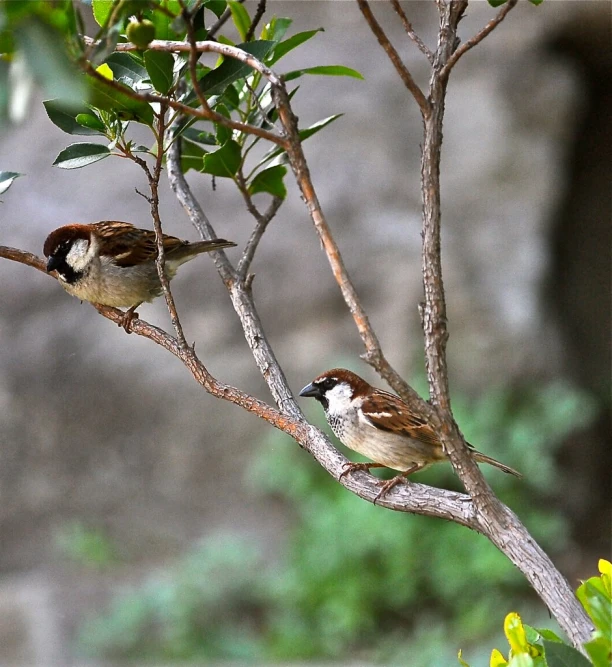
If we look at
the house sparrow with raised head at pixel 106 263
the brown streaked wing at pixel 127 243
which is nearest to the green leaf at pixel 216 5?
the house sparrow with raised head at pixel 106 263

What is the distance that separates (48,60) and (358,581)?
377 centimetres

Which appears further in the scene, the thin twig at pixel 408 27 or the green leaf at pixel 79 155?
the green leaf at pixel 79 155

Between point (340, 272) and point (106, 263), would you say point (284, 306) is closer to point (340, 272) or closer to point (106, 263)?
point (106, 263)

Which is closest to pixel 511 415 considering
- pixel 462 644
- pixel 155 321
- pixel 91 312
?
pixel 462 644

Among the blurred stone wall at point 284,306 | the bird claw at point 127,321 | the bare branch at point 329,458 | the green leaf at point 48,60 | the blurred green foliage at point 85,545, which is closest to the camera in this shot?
the green leaf at point 48,60

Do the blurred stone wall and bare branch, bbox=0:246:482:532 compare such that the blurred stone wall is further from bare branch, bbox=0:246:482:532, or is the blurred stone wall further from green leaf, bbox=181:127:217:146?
bare branch, bbox=0:246:482:532

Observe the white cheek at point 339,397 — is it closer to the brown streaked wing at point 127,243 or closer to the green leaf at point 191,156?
the brown streaked wing at point 127,243

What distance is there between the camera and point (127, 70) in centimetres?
165

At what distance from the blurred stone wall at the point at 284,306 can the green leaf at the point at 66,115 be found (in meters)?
3.43

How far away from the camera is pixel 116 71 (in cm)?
165

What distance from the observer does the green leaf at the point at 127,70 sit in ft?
5.39

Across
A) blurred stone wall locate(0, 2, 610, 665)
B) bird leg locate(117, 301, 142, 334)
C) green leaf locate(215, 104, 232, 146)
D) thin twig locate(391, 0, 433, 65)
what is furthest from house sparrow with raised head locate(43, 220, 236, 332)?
blurred stone wall locate(0, 2, 610, 665)

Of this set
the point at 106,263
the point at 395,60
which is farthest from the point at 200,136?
the point at 106,263

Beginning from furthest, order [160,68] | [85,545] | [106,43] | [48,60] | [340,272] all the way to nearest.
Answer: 1. [85,545]
2. [160,68]
3. [340,272]
4. [106,43]
5. [48,60]
